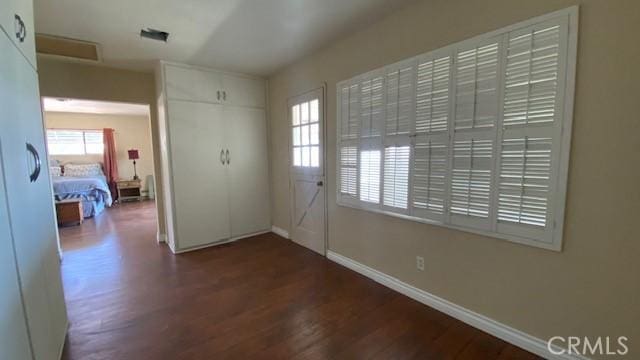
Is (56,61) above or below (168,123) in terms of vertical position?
above

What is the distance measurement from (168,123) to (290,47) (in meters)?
1.79

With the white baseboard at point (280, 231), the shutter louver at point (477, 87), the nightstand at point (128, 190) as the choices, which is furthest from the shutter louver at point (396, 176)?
the nightstand at point (128, 190)

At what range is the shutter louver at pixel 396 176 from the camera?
2312mm

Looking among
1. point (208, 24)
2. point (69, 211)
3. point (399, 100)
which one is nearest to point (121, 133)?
point (69, 211)

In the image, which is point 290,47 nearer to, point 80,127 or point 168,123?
point 168,123

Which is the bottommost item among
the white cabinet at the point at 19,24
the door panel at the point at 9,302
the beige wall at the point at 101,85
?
the door panel at the point at 9,302

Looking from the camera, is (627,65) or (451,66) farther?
(451,66)

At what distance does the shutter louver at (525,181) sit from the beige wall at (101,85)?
4189mm

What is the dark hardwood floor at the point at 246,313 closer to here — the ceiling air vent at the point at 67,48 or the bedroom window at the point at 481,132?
the bedroom window at the point at 481,132

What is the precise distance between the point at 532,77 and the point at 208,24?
2.57 metres

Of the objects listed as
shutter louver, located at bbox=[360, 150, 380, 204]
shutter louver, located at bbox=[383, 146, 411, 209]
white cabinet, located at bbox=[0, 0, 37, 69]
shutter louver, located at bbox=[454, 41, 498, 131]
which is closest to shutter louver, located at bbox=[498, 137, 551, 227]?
shutter louver, located at bbox=[454, 41, 498, 131]

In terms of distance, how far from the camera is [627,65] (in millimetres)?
1322

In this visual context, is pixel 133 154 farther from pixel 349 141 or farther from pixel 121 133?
pixel 349 141

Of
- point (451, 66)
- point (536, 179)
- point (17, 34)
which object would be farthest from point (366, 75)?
point (17, 34)
